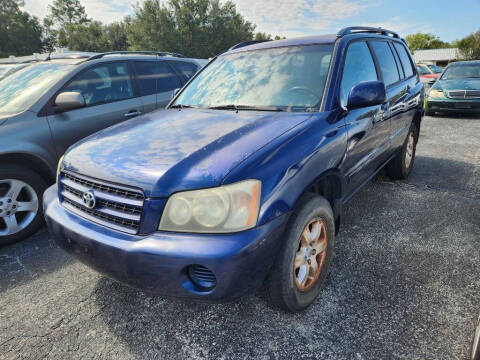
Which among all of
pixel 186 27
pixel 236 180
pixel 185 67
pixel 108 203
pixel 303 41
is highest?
pixel 186 27

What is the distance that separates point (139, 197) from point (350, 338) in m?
1.38

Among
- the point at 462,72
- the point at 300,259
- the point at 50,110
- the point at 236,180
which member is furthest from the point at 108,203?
the point at 462,72

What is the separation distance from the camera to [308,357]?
1704mm

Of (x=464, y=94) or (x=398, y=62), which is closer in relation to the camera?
(x=398, y=62)

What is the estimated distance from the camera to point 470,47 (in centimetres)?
4512

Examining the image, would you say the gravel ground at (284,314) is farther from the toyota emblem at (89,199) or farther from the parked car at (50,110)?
the toyota emblem at (89,199)

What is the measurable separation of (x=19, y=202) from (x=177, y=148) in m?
2.08

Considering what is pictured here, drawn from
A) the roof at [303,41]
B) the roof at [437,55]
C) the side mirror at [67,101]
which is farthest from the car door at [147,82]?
the roof at [437,55]

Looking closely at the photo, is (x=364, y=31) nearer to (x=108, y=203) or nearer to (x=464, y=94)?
(x=108, y=203)

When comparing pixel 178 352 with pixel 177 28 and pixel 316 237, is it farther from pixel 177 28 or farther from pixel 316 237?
pixel 177 28

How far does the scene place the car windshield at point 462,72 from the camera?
358 inches

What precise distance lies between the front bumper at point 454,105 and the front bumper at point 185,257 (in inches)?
352

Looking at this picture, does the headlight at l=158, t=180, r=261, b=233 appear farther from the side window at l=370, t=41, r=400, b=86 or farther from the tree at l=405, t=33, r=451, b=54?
the tree at l=405, t=33, r=451, b=54

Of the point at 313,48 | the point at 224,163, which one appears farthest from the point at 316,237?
the point at 313,48
